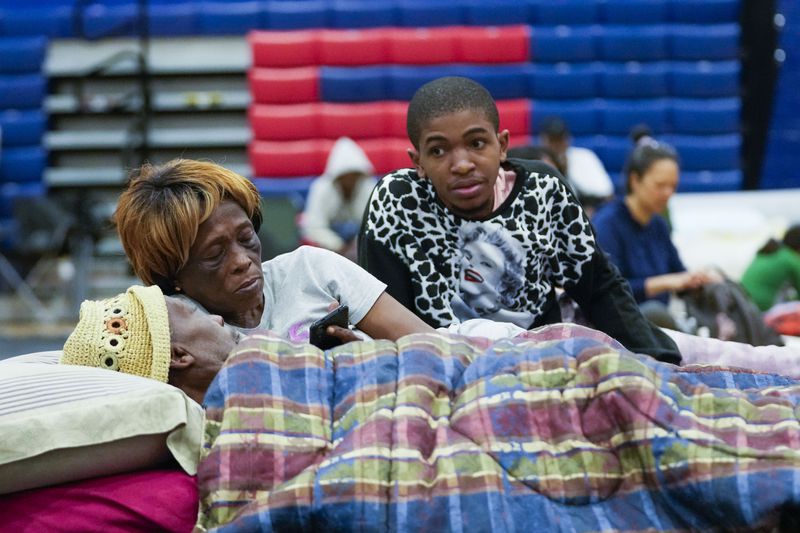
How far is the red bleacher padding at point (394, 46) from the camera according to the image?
8.30 metres

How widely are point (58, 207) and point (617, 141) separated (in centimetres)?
387

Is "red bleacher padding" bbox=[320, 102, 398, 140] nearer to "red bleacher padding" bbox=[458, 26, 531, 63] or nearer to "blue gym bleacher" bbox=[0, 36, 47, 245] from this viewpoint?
"red bleacher padding" bbox=[458, 26, 531, 63]

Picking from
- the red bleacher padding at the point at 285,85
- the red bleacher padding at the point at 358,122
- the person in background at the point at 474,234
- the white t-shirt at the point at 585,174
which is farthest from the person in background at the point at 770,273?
the red bleacher padding at the point at 285,85

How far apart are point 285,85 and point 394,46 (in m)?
0.85

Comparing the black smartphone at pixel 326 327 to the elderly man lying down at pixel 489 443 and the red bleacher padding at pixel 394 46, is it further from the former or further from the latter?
the red bleacher padding at pixel 394 46

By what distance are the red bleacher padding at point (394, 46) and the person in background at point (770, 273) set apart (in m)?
3.86

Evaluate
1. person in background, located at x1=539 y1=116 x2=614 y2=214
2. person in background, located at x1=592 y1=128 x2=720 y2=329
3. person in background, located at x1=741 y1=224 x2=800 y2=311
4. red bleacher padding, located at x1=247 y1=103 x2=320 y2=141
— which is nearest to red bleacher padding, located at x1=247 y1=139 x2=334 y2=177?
red bleacher padding, located at x1=247 y1=103 x2=320 y2=141

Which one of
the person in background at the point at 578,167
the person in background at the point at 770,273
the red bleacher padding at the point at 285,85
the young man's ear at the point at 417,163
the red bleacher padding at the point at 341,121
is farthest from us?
the red bleacher padding at the point at 285,85

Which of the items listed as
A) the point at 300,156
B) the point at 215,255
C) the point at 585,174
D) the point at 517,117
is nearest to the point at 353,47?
the point at 300,156

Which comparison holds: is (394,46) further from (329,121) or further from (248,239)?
(248,239)

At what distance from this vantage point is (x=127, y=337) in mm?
1879

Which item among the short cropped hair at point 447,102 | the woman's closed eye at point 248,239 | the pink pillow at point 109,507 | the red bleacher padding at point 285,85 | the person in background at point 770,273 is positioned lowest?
the person in background at point 770,273

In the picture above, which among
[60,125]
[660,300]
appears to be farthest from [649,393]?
[60,125]

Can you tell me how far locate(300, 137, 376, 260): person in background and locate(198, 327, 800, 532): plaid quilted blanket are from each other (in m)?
4.05
